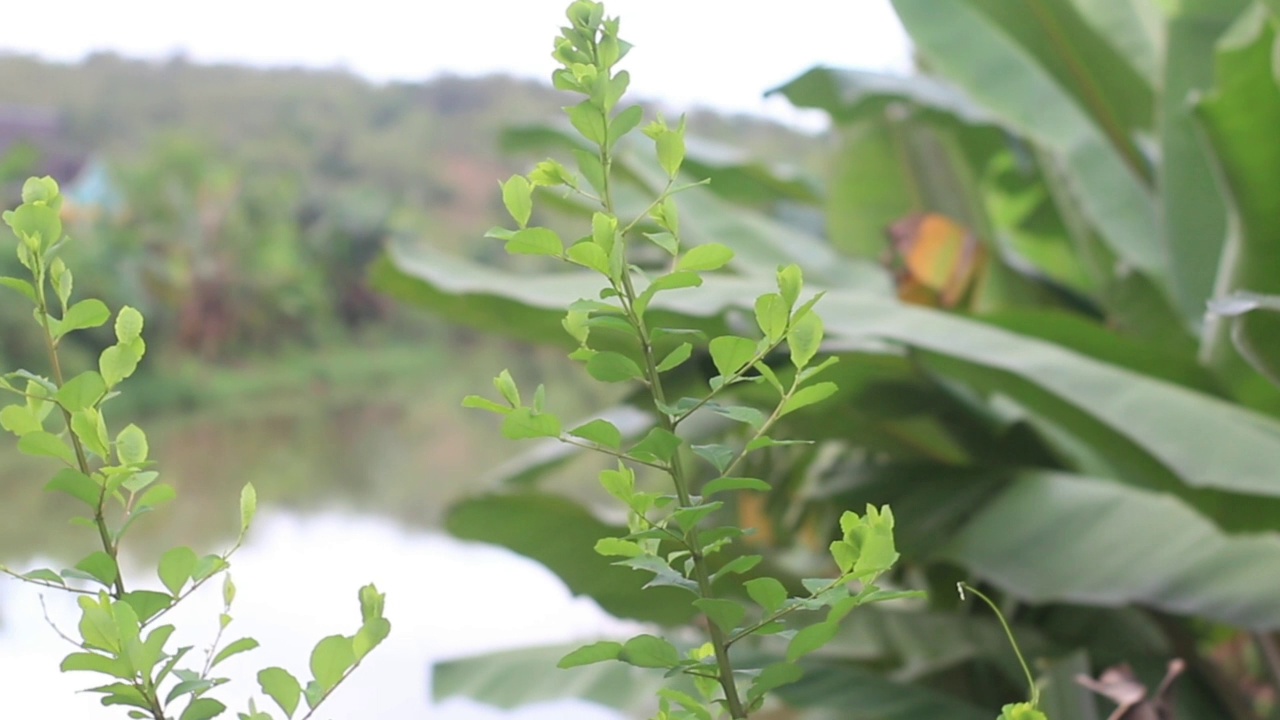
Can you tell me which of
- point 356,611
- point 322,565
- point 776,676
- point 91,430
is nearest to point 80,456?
point 91,430

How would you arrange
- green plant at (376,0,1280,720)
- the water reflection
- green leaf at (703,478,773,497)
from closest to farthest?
green leaf at (703,478,773,497)
green plant at (376,0,1280,720)
the water reflection

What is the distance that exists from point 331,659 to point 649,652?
0.15ft

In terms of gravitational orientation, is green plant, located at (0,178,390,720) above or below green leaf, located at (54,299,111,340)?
below

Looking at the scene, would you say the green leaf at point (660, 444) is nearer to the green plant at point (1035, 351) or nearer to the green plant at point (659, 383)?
the green plant at point (659, 383)

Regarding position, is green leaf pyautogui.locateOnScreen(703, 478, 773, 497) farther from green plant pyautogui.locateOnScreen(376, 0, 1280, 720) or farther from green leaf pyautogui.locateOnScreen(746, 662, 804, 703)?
green plant pyautogui.locateOnScreen(376, 0, 1280, 720)

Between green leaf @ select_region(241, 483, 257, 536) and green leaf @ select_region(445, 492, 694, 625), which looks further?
green leaf @ select_region(445, 492, 694, 625)

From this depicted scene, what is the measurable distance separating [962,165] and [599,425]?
3.14 feet

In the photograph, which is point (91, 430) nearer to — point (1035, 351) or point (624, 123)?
point (624, 123)

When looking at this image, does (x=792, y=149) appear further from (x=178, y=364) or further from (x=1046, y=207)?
(x=1046, y=207)

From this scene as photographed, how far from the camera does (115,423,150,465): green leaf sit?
0.16 metres

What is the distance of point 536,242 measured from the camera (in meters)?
0.15

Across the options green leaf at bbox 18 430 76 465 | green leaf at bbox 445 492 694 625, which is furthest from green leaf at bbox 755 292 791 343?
green leaf at bbox 445 492 694 625

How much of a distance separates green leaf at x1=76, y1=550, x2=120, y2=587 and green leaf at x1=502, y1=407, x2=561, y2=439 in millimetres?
61

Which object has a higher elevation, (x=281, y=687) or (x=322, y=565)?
(x=281, y=687)
